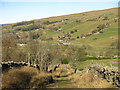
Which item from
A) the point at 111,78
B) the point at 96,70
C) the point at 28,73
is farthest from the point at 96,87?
the point at 28,73

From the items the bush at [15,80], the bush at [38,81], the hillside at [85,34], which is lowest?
the bush at [38,81]

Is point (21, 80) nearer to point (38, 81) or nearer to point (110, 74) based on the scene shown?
point (38, 81)

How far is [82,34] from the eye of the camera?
87938mm

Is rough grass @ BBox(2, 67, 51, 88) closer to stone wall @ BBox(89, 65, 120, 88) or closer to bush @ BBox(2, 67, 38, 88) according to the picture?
bush @ BBox(2, 67, 38, 88)

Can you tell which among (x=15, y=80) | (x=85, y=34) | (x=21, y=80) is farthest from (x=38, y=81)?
(x=85, y=34)

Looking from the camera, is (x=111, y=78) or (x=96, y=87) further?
(x=111, y=78)

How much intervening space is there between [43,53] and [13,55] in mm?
4507

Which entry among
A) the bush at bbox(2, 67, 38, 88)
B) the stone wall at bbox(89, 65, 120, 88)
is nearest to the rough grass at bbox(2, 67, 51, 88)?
the bush at bbox(2, 67, 38, 88)

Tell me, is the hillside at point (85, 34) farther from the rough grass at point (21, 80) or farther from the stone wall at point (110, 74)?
the stone wall at point (110, 74)

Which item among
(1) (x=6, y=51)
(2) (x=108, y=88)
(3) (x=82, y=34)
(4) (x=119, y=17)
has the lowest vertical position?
(2) (x=108, y=88)

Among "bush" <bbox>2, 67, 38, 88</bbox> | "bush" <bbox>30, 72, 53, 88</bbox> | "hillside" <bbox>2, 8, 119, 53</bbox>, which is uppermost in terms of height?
"hillside" <bbox>2, 8, 119, 53</bbox>

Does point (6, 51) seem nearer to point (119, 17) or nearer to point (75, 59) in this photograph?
point (75, 59)

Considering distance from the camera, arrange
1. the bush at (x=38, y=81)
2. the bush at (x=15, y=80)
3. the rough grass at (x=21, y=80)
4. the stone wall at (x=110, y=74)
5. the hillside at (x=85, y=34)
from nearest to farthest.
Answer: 1. the bush at (x=15, y=80)
2. the rough grass at (x=21, y=80)
3. the bush at (x=38, y=81)
4. the stone wall at (x=110, y=74)
5. the hillside at (x=85, y=34)

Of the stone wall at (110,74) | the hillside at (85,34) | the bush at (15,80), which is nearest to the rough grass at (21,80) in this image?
the bush at (15,80)
